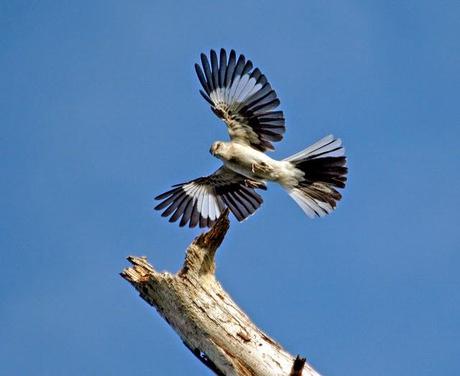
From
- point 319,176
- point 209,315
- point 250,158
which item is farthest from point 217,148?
point 209,315

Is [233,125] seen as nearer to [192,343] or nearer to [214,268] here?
[214,268]

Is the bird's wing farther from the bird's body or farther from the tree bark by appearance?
the tree bark

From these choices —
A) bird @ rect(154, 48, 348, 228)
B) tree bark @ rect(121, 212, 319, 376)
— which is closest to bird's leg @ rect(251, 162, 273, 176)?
bird @ rect(154, 48, 348, 228)

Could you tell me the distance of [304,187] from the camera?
9.20 m

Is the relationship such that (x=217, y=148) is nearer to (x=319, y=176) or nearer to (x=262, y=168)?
(x=262, y=168)

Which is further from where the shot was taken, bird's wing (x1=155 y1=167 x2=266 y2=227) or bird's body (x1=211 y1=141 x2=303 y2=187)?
bird's wing (x1=155 y1=167 x2=266 y2=227)

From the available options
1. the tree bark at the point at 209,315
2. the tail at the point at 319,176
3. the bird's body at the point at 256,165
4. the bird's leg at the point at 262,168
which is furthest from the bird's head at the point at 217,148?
the tree bark at the point at 209,315

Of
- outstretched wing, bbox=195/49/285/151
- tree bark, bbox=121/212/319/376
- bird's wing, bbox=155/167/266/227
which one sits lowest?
tree bark, bbox=121/212/319/376

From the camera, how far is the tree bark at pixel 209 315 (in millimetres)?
6070

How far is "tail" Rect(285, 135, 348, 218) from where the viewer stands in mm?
8898

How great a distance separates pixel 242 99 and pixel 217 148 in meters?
0.61

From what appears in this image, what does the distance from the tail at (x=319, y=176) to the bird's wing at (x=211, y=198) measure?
0.58m

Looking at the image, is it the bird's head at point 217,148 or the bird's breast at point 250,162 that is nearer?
the bird's breast at point 250,162

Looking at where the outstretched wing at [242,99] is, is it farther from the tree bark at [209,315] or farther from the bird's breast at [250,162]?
the tree bark at [209,315]
